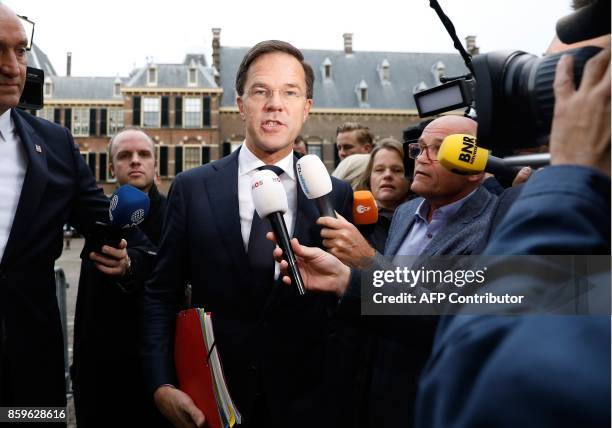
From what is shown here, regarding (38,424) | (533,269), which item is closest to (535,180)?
(533,269)

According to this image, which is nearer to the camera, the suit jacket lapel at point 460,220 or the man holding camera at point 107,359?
the suit jacket lapel at point 460,220

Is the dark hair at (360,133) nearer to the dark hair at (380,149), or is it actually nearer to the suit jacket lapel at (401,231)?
the dark hair at (380,149)

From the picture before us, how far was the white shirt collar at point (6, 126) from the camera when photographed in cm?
180

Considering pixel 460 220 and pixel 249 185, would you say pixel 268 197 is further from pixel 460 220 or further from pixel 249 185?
pixel 460 220

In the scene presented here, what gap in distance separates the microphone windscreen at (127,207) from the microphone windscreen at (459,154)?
103 centimetres

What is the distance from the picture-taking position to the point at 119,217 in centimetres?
180

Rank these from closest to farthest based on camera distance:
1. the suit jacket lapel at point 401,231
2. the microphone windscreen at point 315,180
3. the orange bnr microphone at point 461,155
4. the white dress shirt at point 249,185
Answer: the orange bnr microphone at point 461,155, the microphone windscreen at point 315,180, the white dress shirt at point 249,185, the suit jacket lapel at point 401,231

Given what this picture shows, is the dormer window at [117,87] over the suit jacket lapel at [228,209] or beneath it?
over

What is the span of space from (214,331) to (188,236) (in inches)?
12.9

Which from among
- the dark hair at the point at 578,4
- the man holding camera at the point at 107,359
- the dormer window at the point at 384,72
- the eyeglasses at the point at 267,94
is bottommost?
the man holding camera at the point at 107,359

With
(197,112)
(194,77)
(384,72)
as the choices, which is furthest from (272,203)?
(384,72)

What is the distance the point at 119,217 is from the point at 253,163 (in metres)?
0.50

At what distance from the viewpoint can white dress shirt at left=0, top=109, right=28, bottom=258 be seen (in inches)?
67.9

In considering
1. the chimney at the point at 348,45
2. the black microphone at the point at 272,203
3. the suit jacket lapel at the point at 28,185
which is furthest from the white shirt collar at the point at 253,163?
the chimney at the point at 348,45
